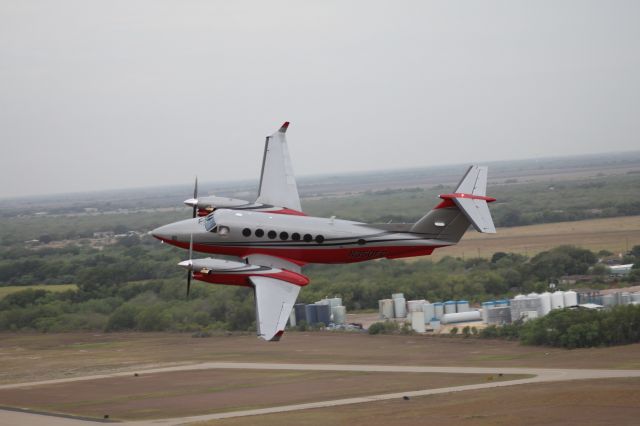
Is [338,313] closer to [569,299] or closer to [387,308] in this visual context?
[387,308]

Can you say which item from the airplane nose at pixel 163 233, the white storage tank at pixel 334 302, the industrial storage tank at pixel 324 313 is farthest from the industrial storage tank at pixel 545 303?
the airplane nose at pixel 163 233

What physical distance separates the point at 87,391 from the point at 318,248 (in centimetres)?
6657

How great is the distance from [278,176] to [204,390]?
183ft

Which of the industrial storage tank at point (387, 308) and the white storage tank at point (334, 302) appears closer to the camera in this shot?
the white storage tank at point (334, 302)

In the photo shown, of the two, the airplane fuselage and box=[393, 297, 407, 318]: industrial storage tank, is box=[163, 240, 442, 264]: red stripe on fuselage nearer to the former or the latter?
the airplane fuselage

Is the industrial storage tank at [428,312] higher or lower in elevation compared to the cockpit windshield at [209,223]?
lower

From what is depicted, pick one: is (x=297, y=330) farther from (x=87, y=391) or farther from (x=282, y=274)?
(x=282, y=274)

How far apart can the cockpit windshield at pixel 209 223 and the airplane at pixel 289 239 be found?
2.6 inches

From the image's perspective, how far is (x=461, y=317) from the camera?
155 m

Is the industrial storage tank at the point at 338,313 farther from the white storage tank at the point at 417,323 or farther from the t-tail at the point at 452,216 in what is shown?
the t-tail at the point at 452,216

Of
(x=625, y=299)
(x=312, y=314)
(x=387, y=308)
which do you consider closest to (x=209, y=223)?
(x=312, y=314)

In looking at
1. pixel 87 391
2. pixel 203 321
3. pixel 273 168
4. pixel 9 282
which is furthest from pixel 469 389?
pixel 9 282

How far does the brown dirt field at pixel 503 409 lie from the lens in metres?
86.8

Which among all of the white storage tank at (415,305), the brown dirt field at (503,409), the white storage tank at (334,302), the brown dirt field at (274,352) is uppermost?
the white storage tank at (334,302)
